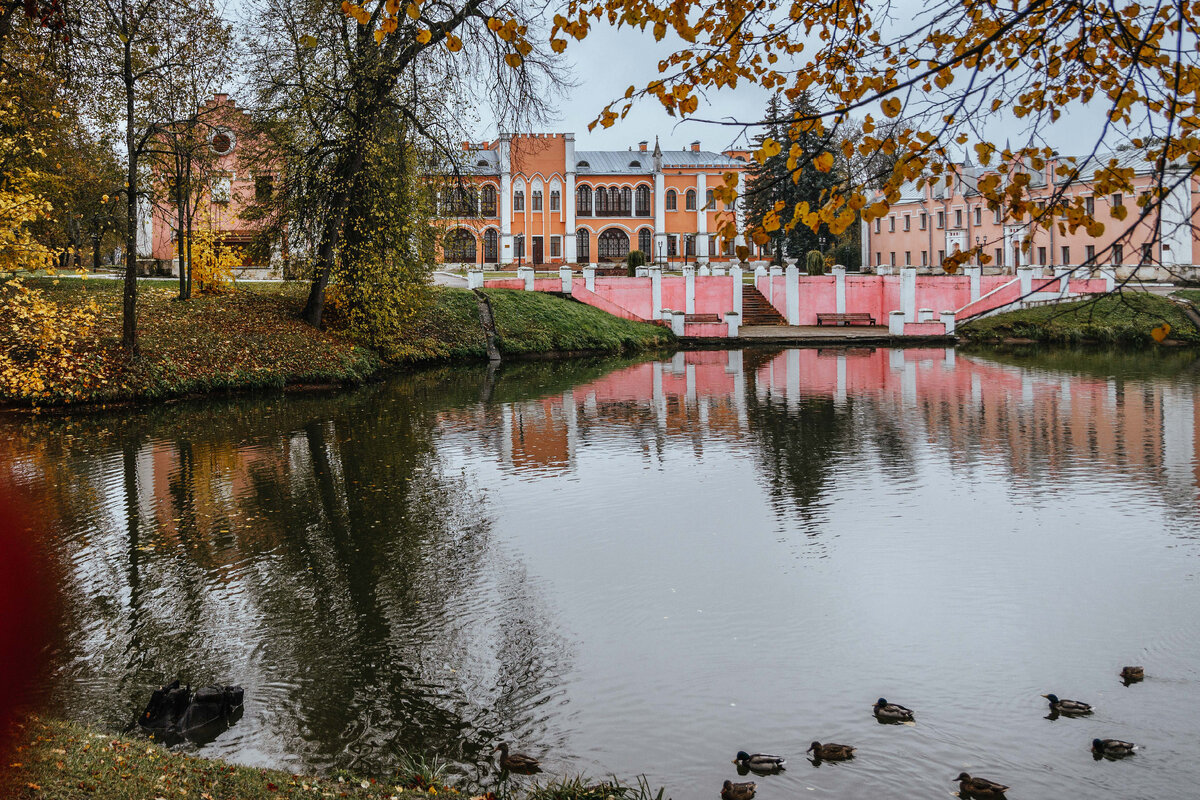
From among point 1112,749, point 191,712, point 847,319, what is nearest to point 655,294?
point 847,319

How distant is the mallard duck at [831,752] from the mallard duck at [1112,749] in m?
1.54

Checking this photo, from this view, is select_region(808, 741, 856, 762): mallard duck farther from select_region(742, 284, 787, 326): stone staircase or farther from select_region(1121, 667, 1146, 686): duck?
select_region(742, 284, 787, 326): stone staircase

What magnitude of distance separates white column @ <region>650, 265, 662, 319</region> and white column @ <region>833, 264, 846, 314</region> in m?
8.65

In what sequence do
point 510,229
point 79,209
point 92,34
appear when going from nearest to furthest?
point 92,34, point 79,209, point 510,229

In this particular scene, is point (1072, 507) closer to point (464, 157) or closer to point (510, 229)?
point (464, 157)

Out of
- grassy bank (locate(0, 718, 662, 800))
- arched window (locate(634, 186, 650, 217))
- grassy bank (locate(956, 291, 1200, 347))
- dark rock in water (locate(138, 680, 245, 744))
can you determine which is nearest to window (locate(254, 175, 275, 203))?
dark rock in water (locate(138, 680, 245, 744))

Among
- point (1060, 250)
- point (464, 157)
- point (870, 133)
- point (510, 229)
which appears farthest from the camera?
point (510, 229)

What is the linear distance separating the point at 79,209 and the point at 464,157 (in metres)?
15.9

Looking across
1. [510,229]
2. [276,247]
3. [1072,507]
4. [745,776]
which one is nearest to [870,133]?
[745,776]

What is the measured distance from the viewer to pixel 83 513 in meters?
12.1

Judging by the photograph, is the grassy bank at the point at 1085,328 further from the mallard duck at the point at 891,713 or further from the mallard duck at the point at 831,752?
the mallard duck at the point at 831,752

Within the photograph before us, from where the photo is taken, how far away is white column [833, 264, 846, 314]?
1875 inches

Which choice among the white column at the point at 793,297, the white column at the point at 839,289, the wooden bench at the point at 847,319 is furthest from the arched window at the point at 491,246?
the wooden bench at the point at 847,319

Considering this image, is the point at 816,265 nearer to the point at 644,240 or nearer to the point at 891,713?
the point at 644,240
